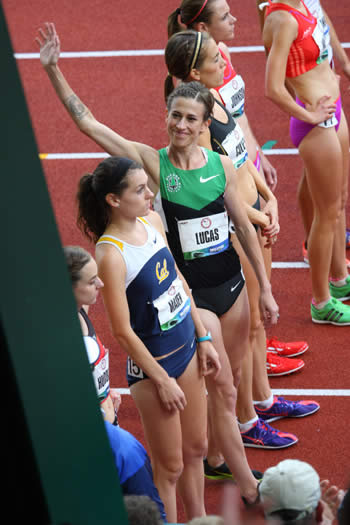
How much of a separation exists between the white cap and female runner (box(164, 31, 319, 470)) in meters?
1.43

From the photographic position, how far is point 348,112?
Answer: 23.8ft

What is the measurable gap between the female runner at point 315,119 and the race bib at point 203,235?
4.54 ft

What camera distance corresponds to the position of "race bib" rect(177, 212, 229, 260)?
327cm

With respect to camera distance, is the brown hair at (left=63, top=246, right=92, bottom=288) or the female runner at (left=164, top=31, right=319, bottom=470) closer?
the brown hair at (left=63, top=246, right=92, bottom=288)

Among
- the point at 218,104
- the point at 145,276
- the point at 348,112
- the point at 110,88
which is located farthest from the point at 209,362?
the point at 110,88

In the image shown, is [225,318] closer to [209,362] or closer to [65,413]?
[209,362]

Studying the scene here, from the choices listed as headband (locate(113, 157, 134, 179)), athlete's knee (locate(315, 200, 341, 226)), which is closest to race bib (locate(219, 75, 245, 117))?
athlete's knee (locate(315, 200, 341, 226))

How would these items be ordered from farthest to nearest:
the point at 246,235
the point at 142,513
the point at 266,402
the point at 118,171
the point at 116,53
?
1. the point at 116,53
2. the point at 266,402
3. the point at 246,235
4. the point at 118,171
5. the point at 142,513

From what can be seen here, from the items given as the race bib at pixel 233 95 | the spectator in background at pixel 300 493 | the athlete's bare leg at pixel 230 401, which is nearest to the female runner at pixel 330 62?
the race bib at pixel 233 95

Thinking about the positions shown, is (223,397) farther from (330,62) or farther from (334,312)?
(330,62)

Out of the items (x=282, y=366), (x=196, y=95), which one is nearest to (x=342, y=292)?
(x=282, y=366)

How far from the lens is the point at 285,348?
4.72 meters

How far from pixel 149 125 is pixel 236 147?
3907 mm

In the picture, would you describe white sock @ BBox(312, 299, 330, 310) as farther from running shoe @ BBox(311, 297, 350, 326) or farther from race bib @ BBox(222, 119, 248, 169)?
race bib @ BBox(222, 119, 248, 169)
